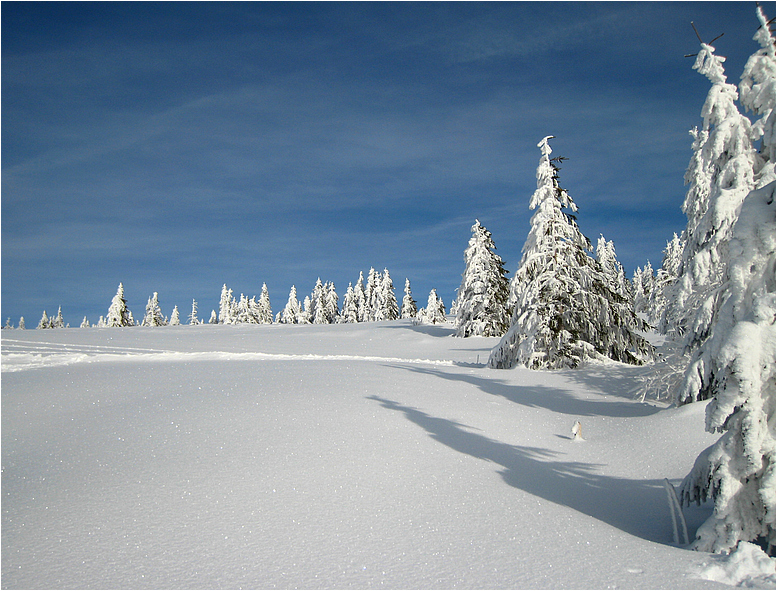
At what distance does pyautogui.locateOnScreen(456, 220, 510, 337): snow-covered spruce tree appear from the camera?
38.8 m

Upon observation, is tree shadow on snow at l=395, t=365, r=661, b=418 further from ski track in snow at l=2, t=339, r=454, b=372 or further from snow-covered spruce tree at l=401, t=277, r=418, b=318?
snow-covered spruce tree at l=401, t=277, r=418, b=318

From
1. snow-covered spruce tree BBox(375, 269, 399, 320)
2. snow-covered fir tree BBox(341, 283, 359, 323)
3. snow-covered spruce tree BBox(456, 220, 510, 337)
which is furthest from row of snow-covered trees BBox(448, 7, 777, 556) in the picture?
snow-covered fir tree BBox(341, 283, 359, 323)

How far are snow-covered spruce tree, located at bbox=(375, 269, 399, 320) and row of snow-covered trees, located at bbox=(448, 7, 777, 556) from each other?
54.9m

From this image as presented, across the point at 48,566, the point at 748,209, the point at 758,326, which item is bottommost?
the point at 48,566

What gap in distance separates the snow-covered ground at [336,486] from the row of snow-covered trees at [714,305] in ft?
2.82

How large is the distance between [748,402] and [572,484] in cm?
361

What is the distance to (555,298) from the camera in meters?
19.4

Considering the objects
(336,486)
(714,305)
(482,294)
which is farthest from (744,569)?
(482,294)

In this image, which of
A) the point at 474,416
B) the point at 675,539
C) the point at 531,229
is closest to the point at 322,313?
the point at 531,229

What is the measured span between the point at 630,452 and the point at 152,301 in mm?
108051

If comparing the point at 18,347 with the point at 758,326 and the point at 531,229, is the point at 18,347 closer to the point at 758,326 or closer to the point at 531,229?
the point at 531,229

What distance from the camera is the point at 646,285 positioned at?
81.1 m

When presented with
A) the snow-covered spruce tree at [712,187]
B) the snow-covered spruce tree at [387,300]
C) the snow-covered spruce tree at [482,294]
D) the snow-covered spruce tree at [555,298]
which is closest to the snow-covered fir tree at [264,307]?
the snow-covered spruce tree at [387,300]

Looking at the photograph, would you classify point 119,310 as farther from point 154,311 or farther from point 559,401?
point 559,401
